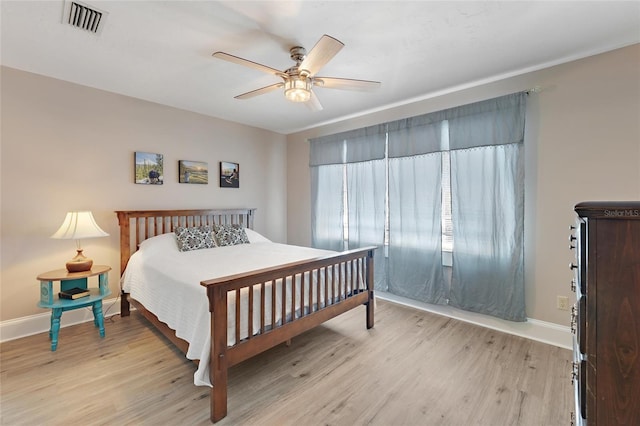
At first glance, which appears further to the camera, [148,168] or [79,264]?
[148,168]

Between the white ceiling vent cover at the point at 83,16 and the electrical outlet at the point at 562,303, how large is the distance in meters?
4.12

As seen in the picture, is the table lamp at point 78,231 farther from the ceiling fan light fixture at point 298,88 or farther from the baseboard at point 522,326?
the baseboard at point 522,326

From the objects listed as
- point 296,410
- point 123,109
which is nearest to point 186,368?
point 296,410

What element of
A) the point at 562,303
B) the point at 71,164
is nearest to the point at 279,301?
the point at 562,303

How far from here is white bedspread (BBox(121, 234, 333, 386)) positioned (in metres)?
1.78

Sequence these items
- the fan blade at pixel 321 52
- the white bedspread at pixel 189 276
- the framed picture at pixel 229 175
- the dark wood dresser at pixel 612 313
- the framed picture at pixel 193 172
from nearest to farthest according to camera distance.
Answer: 1. the dark wood dresser at pixel 612 313
2. the fan blade at pixel 321 52
3. the white bedspread at pixel 189 276
4. the framed picture at pixel 193 172
5. the framed picture at pixel 229 175

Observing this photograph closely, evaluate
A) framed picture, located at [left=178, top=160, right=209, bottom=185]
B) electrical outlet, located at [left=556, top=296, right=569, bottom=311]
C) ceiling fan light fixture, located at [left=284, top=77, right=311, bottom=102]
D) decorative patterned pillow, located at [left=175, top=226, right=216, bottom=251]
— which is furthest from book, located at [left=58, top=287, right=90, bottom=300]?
electrical outlet, located at [left=556, top=296, right=569, bottom=311]

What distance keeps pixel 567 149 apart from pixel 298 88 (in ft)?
7.68

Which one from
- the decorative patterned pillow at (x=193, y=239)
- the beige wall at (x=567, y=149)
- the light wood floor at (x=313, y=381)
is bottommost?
the light wood floor at (x=313, y=381)

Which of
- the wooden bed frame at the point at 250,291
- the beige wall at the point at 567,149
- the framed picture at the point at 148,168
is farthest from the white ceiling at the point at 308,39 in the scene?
the wooden bed frame at the point at 250,291

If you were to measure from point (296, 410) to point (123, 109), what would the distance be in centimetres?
352

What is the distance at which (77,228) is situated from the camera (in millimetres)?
2594

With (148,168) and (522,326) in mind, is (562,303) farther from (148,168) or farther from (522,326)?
(148,168)

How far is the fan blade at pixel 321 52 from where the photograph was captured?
1.66 metres
